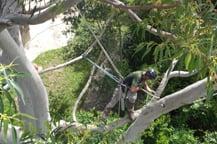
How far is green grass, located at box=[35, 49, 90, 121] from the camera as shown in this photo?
6.48 m

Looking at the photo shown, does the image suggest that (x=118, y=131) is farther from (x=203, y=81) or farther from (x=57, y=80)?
(x=57, y=80)

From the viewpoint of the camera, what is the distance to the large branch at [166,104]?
10.3 feet

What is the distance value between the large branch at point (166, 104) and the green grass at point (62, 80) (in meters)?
2.75

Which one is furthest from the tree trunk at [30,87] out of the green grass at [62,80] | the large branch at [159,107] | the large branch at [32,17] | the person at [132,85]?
the green grass at [62,80]

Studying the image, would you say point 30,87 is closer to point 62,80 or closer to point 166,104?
point 166,104

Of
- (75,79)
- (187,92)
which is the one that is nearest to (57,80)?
(75,79)

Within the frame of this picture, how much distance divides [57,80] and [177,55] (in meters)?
5.75

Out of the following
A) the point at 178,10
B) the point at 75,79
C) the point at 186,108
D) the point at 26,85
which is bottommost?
the point at 186,108

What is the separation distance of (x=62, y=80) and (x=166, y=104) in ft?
13.6

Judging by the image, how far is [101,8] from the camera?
17.6ft

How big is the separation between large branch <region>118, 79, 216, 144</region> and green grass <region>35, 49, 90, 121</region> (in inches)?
108

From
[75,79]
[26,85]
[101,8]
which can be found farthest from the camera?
[75,79]

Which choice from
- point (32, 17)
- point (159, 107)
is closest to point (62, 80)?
point (159, 107)

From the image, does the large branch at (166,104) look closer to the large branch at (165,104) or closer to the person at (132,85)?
the large branch at (165,104)
